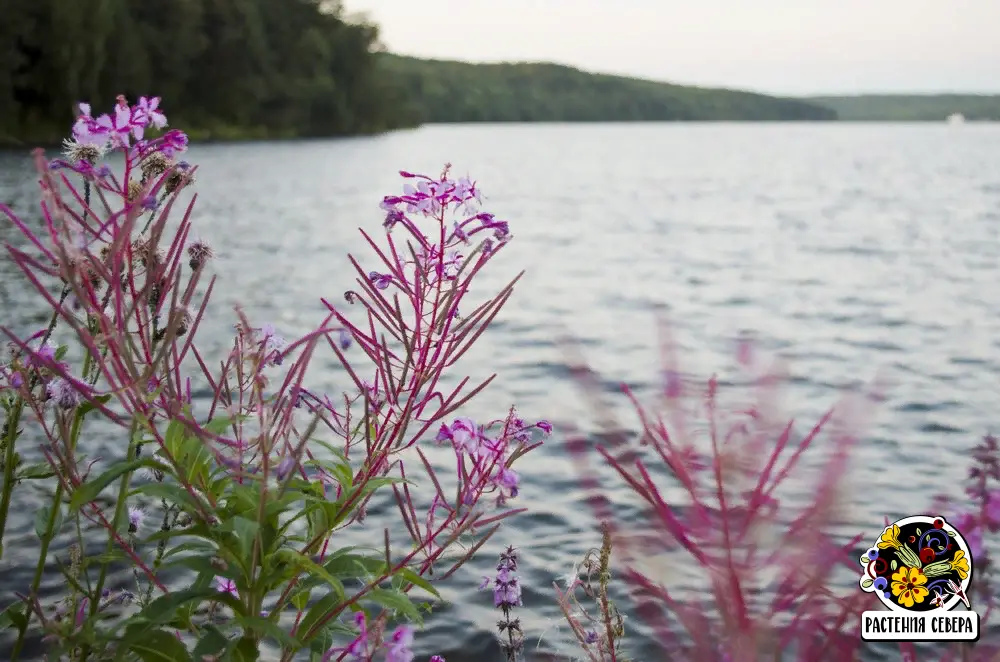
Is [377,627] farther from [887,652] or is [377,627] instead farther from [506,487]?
[887,652]

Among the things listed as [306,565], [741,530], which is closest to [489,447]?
[306,565]

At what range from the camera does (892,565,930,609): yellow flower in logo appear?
167cm

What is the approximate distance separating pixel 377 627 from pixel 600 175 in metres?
51.6

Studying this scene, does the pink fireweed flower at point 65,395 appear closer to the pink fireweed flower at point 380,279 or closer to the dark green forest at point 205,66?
the pink fireweed flower at point 380,279

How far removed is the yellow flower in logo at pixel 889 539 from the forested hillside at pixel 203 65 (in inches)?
1568

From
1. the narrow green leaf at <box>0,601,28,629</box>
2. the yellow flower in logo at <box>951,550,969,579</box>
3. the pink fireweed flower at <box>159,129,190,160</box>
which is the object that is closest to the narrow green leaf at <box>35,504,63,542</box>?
the narrow green leaf at <box>0,601,28,629</box>

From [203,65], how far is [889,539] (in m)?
87.8

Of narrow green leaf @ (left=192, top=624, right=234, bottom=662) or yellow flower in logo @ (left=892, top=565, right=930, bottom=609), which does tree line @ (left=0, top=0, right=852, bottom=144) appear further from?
yellow flower in logo @ (left=892, top=565, right=930, bottom=609)

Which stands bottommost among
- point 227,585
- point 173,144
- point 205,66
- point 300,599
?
point 227,585

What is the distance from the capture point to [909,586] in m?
1.71

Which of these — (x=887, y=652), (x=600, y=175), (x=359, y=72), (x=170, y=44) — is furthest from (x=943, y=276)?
(x=359, y=72)

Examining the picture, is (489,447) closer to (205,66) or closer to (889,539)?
(889,539)

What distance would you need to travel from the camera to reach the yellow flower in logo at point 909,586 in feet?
5.49

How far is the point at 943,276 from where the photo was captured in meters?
18.6
